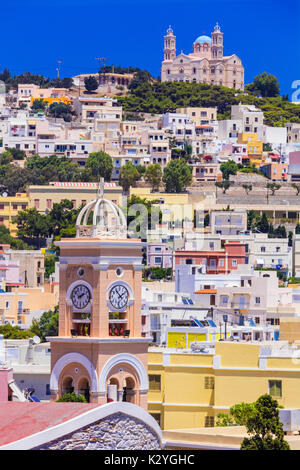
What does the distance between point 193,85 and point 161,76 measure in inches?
180

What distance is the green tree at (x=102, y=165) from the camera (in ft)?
183

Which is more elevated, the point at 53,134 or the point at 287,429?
the point at 53,134

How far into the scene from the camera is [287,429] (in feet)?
47.1

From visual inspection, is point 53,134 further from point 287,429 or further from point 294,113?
point 287,429

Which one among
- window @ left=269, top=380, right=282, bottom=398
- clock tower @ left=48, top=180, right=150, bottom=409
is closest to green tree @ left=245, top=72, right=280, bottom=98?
window @ left=269, top=380, right=282, bottom=398

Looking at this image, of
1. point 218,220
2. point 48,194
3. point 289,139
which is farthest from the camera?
point 289,139

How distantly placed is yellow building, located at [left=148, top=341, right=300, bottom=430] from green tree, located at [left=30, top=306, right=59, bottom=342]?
10770 millimetres

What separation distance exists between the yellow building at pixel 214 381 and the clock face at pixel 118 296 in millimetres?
3429

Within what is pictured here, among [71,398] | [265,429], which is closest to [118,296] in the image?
[71,398]

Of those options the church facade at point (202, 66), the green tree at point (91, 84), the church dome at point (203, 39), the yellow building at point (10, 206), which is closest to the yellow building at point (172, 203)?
the yellow building at point (10, 206)

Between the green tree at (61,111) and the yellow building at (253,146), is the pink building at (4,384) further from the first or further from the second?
the green tree at (61,111)

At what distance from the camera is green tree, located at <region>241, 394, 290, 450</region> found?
1147 cm

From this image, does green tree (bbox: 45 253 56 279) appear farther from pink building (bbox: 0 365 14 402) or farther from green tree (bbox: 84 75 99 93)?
green tree (bbox: 84 75 99 93)
